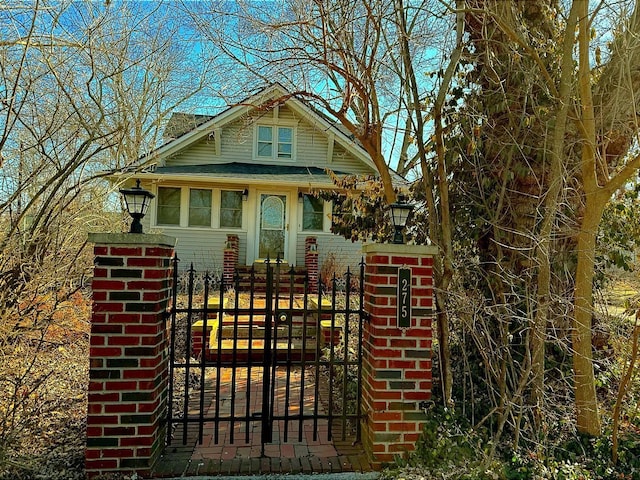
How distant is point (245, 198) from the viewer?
12.1 metres

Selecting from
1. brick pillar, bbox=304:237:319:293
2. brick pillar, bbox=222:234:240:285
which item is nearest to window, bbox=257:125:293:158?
brick pillar, bbox=222:234:240:285

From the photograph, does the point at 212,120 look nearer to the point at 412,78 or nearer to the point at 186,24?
the point at 186,24

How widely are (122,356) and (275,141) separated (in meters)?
11.1

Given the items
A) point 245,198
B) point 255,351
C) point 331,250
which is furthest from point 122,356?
point 331,250

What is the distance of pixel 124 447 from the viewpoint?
2730 mm

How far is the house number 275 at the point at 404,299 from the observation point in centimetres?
297

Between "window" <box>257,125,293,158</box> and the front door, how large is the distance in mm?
1527

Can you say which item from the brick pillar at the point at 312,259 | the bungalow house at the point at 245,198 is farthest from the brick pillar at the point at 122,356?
the bungalow house at the point at 245,198

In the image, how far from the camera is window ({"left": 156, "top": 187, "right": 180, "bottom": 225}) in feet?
39.9

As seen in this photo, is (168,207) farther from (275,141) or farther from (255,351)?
(255,351)

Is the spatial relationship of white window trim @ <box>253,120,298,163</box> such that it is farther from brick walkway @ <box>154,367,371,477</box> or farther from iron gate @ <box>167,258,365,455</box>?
brick walkway @ <box>154,367,371,477</box>

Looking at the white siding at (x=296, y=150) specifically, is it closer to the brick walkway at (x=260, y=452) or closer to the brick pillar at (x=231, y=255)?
the brick pillar at (x=231, y=255)

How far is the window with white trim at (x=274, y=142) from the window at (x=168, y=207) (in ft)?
9.39

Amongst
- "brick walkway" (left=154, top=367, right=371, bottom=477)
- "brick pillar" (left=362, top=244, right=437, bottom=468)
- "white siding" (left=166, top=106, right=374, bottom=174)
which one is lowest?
"brick walkway" (left=154, top=367, right=371, bottom=477)
